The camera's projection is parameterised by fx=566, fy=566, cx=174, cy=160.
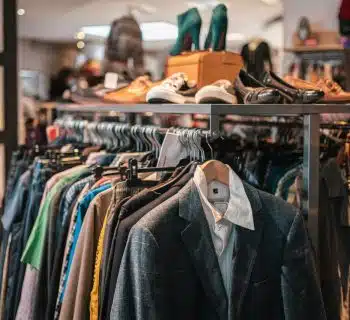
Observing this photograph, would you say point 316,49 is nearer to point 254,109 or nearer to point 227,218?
point 254,109

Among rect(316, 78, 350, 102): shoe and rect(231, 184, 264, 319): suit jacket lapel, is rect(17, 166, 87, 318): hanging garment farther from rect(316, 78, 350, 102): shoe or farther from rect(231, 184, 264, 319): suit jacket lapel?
rect(316, 78, 350, 102): shoe

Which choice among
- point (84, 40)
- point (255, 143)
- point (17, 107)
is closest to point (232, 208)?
point (255, 143)

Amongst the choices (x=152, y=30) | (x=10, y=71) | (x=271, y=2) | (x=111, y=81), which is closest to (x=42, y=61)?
(x=152, y=30)

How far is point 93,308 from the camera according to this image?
1479 millimetres

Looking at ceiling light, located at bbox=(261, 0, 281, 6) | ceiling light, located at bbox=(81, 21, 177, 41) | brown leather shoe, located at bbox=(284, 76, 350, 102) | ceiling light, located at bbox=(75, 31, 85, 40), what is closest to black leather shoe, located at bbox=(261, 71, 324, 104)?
brown leather shoe, located at bbox=(284, 76, 350, 102)

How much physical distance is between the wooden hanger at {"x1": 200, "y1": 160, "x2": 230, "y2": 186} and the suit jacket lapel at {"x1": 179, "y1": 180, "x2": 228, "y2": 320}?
12 cm

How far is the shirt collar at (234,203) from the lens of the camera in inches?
54.9

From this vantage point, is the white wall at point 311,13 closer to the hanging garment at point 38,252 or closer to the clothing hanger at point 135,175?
the hanging garment at point 38,252

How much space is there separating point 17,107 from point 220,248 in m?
2.23

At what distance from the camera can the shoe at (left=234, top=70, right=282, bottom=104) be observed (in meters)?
1.57

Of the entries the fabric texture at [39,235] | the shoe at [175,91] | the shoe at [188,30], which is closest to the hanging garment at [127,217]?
the shoe at [175,91]

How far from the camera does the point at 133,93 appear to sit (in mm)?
2320

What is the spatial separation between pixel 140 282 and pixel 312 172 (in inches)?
24.1

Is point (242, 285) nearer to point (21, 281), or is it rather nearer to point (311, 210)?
point (311, 210)
